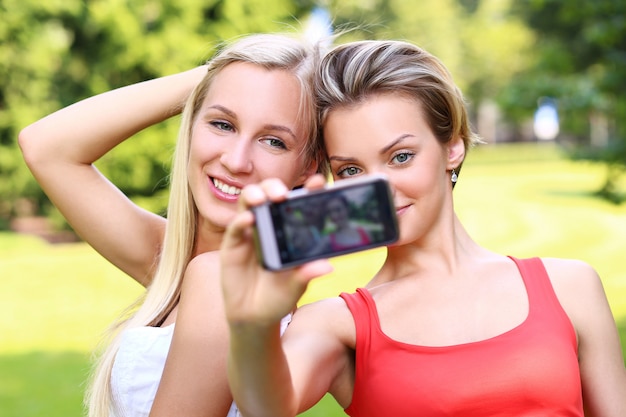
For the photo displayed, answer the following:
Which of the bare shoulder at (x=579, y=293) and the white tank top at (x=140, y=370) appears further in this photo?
the white tank top at (x=140, y=370)

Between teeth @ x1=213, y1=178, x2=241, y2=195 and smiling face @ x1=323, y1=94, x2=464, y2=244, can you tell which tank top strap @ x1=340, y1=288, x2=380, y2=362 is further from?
teeth @ x1=213, y1=178, x2=241, y2=195

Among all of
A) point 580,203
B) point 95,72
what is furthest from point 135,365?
point 580,203

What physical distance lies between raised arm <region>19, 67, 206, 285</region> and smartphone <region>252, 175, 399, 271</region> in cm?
142

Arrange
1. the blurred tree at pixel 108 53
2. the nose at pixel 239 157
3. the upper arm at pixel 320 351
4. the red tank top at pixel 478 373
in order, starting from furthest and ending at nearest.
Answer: the blurred tree at pixel 108 53 < the nose at pixel 239 157 < the red tank top at pixel 478 373 < the upper arm at pixel 320 351

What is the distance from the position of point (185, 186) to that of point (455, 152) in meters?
0.88

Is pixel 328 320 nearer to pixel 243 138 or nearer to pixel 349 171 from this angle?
pixel 349 171

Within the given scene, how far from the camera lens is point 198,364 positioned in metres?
2.29

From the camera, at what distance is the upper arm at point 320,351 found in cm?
212

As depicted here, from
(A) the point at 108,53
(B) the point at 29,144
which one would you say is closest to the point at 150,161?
(A) the point at 108,53

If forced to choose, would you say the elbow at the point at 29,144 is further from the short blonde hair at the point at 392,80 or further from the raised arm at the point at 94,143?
the short blonde hair at the point at 392,80

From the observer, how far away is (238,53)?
2.66 metres

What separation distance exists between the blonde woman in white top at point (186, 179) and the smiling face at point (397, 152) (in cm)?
21

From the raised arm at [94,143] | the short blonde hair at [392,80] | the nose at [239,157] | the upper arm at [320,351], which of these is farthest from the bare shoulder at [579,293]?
the raised arm at [94,143]

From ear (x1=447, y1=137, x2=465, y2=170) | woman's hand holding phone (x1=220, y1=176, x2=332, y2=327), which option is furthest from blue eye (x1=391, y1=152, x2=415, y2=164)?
woman's hand holding phone (x1=220, y1=176, x2=332, y2=327)
